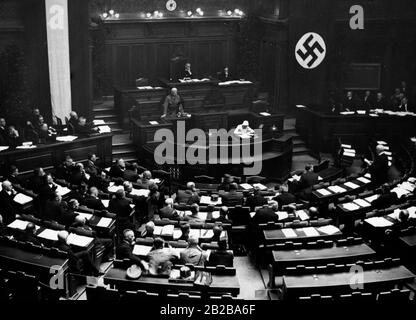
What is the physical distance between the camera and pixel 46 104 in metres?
20.3

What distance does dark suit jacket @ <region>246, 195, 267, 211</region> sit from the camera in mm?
13977

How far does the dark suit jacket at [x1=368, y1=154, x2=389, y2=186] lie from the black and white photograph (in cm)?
4

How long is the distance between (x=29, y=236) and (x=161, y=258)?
2.95m

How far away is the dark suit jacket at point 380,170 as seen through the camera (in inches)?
630

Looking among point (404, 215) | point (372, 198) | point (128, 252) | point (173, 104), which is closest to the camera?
point (128, 252)

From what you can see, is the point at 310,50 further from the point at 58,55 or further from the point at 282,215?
the point at 282,215

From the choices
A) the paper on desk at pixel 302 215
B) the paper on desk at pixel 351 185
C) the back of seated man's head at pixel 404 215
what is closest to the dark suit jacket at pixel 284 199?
the paper on desk at pixel 302 215

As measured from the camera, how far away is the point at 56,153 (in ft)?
57.3

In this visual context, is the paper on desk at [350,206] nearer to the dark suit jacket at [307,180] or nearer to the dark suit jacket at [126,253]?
the dark suit jacket at [307,180]

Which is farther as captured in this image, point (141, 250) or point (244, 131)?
point (244, 131)

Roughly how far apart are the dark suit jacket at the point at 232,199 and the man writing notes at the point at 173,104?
6.12m

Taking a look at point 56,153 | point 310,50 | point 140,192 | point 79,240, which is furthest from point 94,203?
point 310,50
